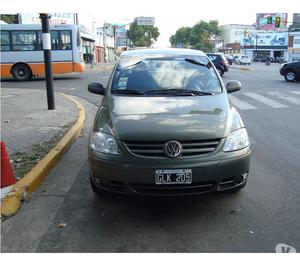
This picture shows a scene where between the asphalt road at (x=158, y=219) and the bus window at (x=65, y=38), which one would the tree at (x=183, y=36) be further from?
the asphalt road at (x=158, y=219)

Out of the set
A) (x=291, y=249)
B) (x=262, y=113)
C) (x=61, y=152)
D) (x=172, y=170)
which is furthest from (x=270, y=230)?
(x=262, y=113)

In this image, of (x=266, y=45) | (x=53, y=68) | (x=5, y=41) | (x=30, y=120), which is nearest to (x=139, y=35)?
(x=266, y=45)

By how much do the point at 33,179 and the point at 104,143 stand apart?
1.40 metres

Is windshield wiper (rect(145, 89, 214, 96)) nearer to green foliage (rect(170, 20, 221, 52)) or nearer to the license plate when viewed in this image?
the license plate

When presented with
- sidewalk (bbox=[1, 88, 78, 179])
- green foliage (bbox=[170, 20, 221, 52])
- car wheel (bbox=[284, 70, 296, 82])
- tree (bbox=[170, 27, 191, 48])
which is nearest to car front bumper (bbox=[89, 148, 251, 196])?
sidewalk (bbox=[1, 88, 78, 179])

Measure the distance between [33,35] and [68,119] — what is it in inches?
539

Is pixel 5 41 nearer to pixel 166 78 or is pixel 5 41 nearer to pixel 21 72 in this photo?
pixel 21 72

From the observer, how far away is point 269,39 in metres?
96.2

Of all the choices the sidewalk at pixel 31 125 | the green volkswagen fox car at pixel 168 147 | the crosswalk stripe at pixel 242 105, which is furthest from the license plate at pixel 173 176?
the crosswalk stripe at pixel 242 105

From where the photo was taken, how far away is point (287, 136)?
312 inches

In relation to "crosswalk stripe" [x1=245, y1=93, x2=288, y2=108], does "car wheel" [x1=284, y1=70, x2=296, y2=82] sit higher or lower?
higher

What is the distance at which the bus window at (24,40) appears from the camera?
21.1m

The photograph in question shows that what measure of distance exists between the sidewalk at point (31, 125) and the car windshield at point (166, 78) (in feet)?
5.83

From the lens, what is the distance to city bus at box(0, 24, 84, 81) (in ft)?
68.9
